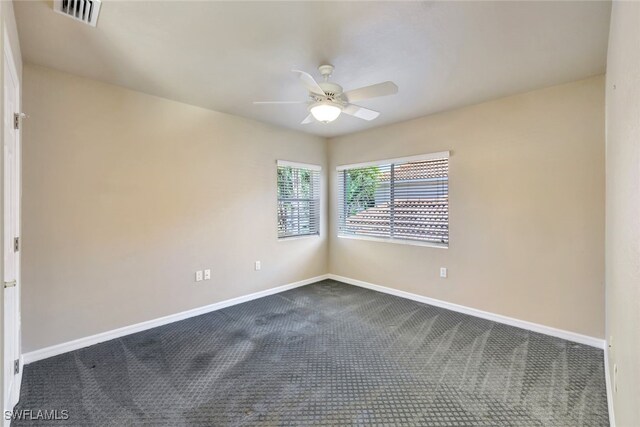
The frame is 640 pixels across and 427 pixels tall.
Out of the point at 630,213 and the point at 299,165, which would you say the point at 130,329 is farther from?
the point at 630,213

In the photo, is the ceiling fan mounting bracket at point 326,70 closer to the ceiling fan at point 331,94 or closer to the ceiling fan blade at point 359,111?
the ceiling fan at point 331,94

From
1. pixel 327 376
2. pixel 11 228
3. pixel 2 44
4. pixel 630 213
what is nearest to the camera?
pixel 630 213

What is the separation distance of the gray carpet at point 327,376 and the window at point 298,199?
164 centimetres

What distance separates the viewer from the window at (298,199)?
442 cm

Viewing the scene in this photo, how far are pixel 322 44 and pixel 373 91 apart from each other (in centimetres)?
49

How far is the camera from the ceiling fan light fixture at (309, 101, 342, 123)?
2348mm

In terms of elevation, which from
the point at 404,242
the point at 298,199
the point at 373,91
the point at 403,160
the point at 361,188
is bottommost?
the point at 404,242

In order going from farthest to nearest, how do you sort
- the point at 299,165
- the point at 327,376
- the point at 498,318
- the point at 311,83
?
the point at 299,165 < the point at 498,318 < the point at 327,376 < the point at 311,83

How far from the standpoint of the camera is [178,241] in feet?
10.9

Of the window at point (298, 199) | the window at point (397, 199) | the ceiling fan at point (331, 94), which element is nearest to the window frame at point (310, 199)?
the window at point (298, 199)

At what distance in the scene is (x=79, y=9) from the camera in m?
1.77

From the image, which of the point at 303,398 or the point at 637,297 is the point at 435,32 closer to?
the point at 637,297

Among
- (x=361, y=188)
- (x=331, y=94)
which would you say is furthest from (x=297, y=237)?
(x=331, y=94)

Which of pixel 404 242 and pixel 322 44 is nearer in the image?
pixel 322 44
